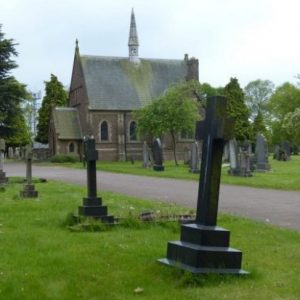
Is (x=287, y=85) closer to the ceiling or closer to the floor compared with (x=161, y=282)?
closer to the ceiling

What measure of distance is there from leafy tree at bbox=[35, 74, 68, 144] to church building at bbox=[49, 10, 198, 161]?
37.2 feet

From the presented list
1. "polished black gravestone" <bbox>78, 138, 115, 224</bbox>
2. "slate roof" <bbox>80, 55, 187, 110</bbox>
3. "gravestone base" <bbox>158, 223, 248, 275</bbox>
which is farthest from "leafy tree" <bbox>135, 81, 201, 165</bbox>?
"gravestone base" <bbox>158, 223, 248, 275</bbox>

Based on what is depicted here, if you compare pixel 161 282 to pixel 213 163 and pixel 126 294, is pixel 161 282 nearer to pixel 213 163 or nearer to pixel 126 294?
pixel 126 294

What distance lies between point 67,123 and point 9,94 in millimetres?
23622

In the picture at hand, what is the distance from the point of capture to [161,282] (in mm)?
6676

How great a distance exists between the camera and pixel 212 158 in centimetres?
736

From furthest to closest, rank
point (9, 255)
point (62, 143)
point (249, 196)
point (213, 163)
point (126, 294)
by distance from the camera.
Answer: point (62, 143) → point (249, 196) → point (9, 255) → point (213, 163) → point (126, 294)

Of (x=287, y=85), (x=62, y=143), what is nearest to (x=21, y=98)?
(x=62, y=143)

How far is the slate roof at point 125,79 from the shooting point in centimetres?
6291

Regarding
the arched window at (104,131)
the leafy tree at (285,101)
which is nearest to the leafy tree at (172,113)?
the arched window at (104,131)

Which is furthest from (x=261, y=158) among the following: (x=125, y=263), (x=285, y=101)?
(x=285, y=101)

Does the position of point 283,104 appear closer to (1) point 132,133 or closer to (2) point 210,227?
(1) point 132,133

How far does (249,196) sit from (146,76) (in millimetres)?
49329

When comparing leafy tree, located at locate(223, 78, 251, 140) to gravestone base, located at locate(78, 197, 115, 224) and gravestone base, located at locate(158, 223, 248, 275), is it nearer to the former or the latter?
gravestone base, located at locate(78, 197, 115, 224)
